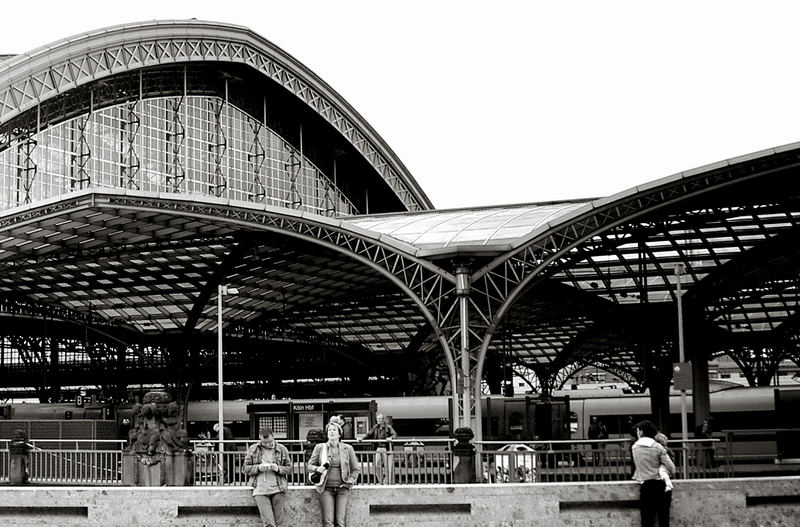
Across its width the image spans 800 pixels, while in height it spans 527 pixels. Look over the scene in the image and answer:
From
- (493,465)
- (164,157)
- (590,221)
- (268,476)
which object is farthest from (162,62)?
(268,476)

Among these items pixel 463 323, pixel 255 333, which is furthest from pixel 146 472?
pixel 255 333

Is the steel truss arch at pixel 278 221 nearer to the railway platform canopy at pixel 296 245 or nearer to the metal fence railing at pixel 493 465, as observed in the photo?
the railway platform canopy at pixel 296 245

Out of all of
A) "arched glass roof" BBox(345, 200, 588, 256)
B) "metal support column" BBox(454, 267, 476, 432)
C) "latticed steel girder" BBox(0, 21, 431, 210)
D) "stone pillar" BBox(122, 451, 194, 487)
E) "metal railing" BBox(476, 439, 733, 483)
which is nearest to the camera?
"stone pillar" BBox(122, 451, 194, 487)

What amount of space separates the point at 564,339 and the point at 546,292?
32.4 meters

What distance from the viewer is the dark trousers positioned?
653 inches

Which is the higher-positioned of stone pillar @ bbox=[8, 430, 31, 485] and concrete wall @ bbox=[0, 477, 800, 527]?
stone pillar @ bbox=[8, 430, 31, 485]

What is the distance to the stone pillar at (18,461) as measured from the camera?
Result: 75.8 feet

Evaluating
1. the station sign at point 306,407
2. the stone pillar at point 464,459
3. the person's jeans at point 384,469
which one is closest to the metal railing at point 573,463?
the stone pillar at point 464,459

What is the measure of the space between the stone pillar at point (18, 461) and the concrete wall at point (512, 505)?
5873mm

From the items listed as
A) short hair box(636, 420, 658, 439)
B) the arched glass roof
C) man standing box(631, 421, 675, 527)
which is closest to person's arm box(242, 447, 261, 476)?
man standing box(631, 421, 675, 527)

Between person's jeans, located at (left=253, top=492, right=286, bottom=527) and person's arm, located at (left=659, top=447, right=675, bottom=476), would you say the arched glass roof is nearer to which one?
person's jeans, located at (left=253, top=492, right=286, bottom=527)

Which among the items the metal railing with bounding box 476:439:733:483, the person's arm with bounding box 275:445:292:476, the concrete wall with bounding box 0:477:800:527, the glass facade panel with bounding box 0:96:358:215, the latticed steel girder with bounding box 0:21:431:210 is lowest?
the concrete wall with bounding box 0:477:800:527

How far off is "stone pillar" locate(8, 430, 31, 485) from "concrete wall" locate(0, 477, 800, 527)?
5873 millimetres

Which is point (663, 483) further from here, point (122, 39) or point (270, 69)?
point (270, 69)
